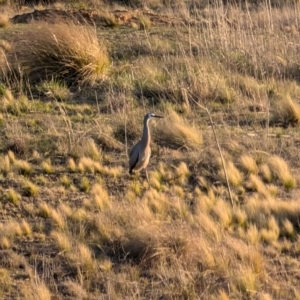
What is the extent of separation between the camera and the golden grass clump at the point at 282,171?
1016cm

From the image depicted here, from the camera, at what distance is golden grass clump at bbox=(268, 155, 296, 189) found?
1016cm

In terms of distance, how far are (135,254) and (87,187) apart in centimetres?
239

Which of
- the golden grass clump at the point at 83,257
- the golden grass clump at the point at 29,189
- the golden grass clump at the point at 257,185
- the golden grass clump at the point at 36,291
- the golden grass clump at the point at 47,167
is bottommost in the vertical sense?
the golden grass clump at the point at 257,185

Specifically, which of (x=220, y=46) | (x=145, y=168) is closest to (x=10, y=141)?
(x=145, y=168)

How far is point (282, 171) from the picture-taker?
10.4 meters

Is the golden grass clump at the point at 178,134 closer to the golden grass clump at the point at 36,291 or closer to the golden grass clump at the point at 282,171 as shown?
the golden grass clump at the point at 282,171

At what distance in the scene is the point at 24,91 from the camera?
14273 mm

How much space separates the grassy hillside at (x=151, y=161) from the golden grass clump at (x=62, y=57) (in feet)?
0.08

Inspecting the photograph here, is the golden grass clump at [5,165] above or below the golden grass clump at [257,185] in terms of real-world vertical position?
above

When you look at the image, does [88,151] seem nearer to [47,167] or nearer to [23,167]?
[47,167]

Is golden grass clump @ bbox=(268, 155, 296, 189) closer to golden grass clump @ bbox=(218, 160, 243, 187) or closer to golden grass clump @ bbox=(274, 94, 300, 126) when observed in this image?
golden grass clump @ bbox=(218, 160, 243, 187)

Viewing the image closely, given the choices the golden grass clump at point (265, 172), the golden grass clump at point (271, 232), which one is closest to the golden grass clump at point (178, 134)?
the golden grass clump at point (265, 172)

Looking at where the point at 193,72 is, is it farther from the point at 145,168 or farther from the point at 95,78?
the point at 145,168

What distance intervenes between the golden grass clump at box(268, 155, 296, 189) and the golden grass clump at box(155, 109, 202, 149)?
3.84 ft
